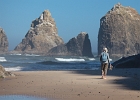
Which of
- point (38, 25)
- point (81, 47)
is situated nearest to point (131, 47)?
point (81, 47)

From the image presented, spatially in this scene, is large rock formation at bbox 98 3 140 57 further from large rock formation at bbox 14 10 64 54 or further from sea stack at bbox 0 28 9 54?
sea stack at bbox 0 28 9 54

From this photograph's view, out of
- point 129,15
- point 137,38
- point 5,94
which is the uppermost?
point 129,15

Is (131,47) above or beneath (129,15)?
beneath

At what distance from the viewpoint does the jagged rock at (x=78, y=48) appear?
125488 millimetres

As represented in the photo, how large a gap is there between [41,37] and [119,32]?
36.6 meters

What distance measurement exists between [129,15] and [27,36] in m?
43.2

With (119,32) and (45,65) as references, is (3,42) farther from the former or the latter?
(45,65)

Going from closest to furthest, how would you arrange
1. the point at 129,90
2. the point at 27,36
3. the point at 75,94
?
the point at 75,94, the point at 129,90, the point at 27,36

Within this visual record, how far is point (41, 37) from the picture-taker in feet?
487

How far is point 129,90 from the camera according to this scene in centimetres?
1266

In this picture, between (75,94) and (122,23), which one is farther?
(122,23)

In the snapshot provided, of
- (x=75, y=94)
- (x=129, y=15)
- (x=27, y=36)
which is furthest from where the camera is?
(x=27, y=36)

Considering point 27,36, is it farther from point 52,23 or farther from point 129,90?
point 129,90

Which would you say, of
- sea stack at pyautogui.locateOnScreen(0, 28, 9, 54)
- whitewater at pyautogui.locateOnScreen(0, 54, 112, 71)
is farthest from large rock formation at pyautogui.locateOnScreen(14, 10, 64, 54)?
whitewater at pyautogui.locateOnScreen(0, 54, 112, 71)
